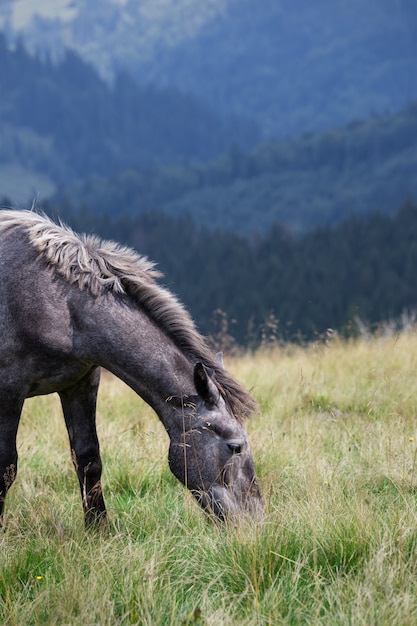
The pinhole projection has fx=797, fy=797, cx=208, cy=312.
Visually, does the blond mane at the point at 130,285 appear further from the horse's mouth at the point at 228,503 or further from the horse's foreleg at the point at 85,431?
the horse's foreleg at the point at 85,431

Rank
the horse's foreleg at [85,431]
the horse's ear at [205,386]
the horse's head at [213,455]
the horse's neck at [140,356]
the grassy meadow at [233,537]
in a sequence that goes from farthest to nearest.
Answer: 1. the horse's foreleg at [85,431]
2. the horse's neck at [140,356]
3. the horse's head at [213,455]
4. the horse's ear at [205,386]
5. the grassy meadow at [233,537]

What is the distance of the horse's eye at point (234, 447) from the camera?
514 centimetres

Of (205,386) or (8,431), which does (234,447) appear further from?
(8,431)

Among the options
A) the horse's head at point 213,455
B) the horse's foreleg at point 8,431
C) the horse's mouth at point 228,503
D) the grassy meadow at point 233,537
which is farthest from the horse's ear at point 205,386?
the horse's foreleg at point 8,431

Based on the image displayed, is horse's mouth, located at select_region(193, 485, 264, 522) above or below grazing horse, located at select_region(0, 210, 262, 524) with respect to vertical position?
below

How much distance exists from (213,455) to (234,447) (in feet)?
0.49

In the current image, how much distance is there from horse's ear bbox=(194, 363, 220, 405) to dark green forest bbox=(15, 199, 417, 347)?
3760 inches

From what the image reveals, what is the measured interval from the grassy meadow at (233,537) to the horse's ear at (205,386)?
2.27 feet

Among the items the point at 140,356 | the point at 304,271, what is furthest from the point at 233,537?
the point at 304,271

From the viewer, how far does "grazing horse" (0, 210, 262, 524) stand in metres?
5.16

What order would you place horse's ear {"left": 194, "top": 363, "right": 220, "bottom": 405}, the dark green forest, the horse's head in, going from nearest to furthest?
horse's ear {"left": 194, "top": 363, "right": 220, "bottom": 405} < the horse's head < the dark green forest

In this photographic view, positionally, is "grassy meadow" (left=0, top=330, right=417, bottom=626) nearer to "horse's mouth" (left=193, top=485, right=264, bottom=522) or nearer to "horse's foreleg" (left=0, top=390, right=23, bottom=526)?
"horse's mouth" (left=193, top=485, right=264, bottom=522)

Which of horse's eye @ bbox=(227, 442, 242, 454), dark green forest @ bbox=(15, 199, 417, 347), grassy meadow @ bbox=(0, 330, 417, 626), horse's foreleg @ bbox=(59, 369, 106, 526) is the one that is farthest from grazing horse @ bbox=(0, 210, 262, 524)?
dark green forest @ bbox=(15, 199, 417, 347)

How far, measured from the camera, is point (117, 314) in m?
5.29
